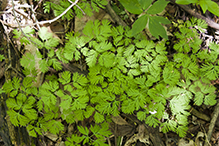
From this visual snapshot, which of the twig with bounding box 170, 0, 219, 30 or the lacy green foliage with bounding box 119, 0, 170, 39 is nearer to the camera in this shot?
the lacy green foliage with bounding box 119, 0, 170, 39

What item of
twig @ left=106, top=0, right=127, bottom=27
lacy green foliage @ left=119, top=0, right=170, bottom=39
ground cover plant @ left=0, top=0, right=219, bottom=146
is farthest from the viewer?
twig @ left=106, top=0, right=127, bottom=27

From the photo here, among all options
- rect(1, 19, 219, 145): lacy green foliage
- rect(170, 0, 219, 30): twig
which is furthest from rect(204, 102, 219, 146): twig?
rect(170, 0, 219, 30): twig

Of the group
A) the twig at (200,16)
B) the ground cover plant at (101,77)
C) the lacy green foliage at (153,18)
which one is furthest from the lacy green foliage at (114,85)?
the lacy green foliage at (153,18)

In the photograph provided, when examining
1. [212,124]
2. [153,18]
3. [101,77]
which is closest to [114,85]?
[101,77]

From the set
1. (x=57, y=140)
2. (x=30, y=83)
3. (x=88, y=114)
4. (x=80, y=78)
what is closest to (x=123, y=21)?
(x=80, y=78)

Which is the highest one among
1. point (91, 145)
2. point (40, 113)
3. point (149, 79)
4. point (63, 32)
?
point (63, 32)

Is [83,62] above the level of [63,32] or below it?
below

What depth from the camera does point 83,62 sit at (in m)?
2.59

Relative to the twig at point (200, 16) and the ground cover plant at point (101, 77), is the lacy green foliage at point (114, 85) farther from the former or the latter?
the twig at point (200, 16)

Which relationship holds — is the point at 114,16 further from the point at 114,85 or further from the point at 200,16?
the point at 200,16

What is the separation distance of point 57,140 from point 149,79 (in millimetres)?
1878

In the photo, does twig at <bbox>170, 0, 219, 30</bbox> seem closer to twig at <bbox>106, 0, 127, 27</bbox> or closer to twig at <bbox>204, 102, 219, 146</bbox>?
twig at <bbox>106, 0, 127, 27</bbox>

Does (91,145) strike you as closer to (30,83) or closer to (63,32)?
(30,83)

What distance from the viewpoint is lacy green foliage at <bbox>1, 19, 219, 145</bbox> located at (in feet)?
7.74
